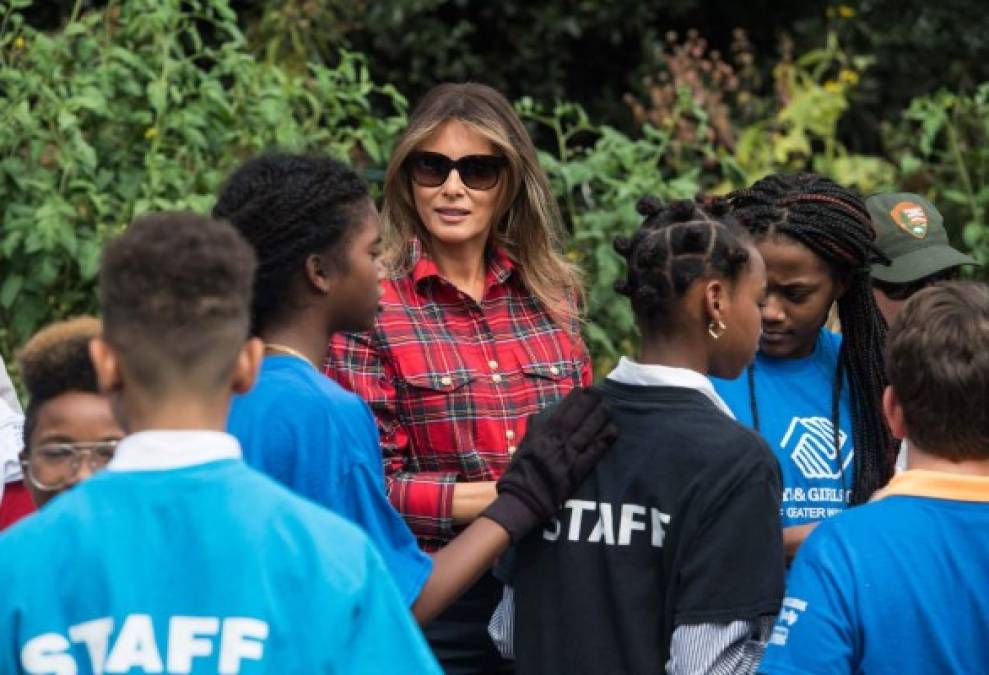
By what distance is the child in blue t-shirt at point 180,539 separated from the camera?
6.98 feet

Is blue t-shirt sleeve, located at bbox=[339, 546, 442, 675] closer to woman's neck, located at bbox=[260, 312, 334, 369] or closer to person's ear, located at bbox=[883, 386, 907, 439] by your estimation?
woman's neck, located at bbox=[260, 312, 334, 369]

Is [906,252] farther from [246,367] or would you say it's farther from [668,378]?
[246,367]

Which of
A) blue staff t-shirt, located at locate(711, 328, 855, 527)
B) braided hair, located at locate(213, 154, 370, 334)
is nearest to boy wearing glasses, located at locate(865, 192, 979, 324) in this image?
blue staff t-shirt, located at locate(711, 328, 855, 527)

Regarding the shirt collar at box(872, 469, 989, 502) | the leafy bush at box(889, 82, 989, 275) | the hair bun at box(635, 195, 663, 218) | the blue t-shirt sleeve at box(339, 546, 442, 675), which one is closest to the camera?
the blue t-shirt sleeve at box(339, 546, 442, 675)

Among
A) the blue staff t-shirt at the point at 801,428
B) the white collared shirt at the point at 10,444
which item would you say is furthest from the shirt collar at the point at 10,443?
the blue staff t-shirt at the point at 801,428

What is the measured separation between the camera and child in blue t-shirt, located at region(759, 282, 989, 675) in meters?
2.71

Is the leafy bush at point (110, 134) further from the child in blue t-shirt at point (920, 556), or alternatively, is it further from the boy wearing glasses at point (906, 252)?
the child in blue t-shirt at point (920, 556)

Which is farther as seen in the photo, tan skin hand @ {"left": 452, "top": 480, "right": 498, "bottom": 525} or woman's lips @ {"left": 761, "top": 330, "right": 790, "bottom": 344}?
woman's lips @ {"left": 761, "top": 330, "right": 790, "bottom": 344}

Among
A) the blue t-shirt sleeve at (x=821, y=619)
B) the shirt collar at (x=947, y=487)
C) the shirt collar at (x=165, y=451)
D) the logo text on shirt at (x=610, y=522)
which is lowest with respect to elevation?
the blue t-shirt sleeve at (x=821, y=619)

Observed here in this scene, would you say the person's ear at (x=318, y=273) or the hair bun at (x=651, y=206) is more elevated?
the hair bun at (x=651, y=206)

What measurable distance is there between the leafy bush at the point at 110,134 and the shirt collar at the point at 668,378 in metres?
2.61

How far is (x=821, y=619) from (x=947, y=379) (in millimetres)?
462

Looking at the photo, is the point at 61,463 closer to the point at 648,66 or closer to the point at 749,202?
the point at 749,202

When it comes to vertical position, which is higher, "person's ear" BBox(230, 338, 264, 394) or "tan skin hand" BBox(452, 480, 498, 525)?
"person's ear" BBox(230, 338, 264, 394)
